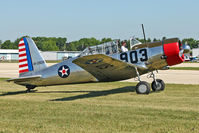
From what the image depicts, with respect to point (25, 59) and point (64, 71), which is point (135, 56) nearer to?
point (64, 71)

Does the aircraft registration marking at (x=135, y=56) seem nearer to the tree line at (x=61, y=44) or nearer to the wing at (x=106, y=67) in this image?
the wing at (x=106, y=67)

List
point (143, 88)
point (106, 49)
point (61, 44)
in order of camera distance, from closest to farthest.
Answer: point (143, 88), point (106, 49), point (61, 44)

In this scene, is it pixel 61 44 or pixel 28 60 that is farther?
pixel 61 44

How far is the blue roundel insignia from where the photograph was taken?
39.9 feet

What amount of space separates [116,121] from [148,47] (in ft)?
18.5

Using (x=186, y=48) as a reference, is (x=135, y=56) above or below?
below

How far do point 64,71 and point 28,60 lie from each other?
5.90ft

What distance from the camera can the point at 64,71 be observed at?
480 inches

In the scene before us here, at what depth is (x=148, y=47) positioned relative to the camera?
1163cm

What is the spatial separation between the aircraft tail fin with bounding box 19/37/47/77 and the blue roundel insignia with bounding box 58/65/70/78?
985mm

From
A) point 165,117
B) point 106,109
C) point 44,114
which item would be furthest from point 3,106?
point 165,117

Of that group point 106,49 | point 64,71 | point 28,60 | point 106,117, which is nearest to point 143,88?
point 106,49

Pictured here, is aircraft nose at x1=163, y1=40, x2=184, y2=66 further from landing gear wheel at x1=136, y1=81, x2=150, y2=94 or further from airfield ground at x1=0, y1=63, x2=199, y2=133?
airfield ground at x1=0, y1=63, x2=199, y2=133

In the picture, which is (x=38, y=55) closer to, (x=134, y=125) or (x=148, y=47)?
(x=148, y=47)
